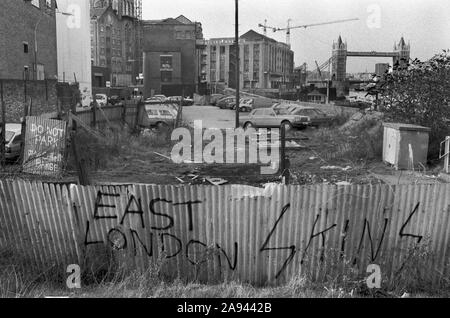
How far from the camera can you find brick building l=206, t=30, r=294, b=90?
3572 inches

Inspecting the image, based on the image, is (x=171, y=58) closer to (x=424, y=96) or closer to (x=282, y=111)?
(x=282, y=111)

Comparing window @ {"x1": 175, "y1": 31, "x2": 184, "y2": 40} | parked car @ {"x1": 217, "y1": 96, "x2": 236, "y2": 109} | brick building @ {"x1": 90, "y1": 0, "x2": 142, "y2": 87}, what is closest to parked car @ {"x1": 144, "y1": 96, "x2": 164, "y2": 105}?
parked car @ {"x1": 217, "y1": 96, "x2": 236, "y2": 109}

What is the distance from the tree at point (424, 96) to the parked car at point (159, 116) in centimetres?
1188

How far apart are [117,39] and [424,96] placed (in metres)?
108

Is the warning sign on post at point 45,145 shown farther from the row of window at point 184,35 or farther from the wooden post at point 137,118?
the row of window at point 184,35

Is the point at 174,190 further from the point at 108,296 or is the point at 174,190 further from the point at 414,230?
the point at 414,230

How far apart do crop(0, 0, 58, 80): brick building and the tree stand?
26.8 meters

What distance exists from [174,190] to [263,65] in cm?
9081

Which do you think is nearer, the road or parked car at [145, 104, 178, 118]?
parked car at [145, 104, 178, 118]

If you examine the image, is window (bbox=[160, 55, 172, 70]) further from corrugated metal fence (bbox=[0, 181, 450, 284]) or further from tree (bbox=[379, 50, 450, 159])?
corrugated metal fence (bbox=[0, 181, 450, 284])

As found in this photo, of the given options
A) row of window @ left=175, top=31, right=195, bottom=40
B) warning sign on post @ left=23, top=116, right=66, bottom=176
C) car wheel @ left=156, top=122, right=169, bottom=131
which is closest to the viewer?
warning sign on post @ left=23, top=116, right=66, bottom=176

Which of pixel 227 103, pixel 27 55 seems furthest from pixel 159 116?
pixel 227 103

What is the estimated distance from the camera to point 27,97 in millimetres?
23297

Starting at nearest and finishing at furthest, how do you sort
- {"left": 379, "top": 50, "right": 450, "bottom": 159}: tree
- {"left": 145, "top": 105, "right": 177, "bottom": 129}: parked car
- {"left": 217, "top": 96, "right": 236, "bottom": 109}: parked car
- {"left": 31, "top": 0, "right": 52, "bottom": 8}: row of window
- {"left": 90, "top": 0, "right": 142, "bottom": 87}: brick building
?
1. {"left": 379, "top": 50, "right": 450, "bottom": 159}: tree
2. {"left": 145, "top": 105, "right": 177, "bottom": 129}: parked car
3. {"left": 31, "top": 0, "right": 52, "bottom": 8}: row of window
4. {"left": 217, "top": 96, "right": 236, "bottom": 109}: parked car
5. {"left": 90, "top": 0, "right": 142, "bottom": 87}: brick building
